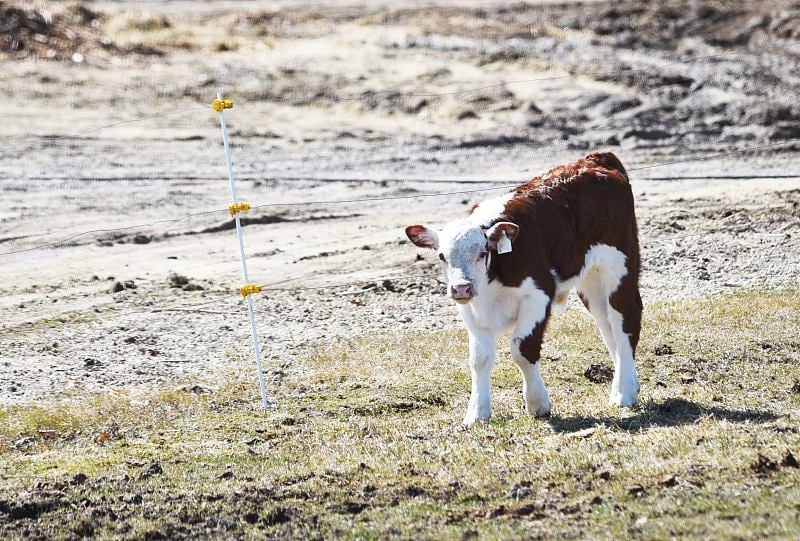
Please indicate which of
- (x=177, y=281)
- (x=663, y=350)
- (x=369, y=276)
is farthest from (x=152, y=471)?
(x=369, y=276)

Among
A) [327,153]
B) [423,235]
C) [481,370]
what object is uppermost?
[423,235]

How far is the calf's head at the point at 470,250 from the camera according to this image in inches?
382

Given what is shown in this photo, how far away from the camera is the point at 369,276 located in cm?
1770

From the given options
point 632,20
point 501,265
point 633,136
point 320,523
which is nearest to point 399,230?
point 633,136

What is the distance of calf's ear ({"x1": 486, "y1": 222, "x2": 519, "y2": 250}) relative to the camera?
971 centimetres

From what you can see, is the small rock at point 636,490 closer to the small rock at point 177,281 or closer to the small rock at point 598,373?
the small rock at point 598,373

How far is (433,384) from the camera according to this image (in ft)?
39.7

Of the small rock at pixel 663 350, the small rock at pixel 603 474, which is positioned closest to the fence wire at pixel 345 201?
the small rock at pixel 663 350

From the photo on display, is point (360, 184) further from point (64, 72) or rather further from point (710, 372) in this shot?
point (710, 372)

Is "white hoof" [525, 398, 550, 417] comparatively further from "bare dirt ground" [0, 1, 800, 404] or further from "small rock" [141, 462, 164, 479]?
"bare dirt ground" [0, 1, 800, 404]

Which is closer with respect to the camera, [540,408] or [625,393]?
[540,408]

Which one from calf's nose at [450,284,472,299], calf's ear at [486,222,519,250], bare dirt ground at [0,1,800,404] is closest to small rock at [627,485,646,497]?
calf's nose at [450,284,472,299]

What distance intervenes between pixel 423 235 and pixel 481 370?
1.22 meters

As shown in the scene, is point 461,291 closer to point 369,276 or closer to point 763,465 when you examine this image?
point 763,465
